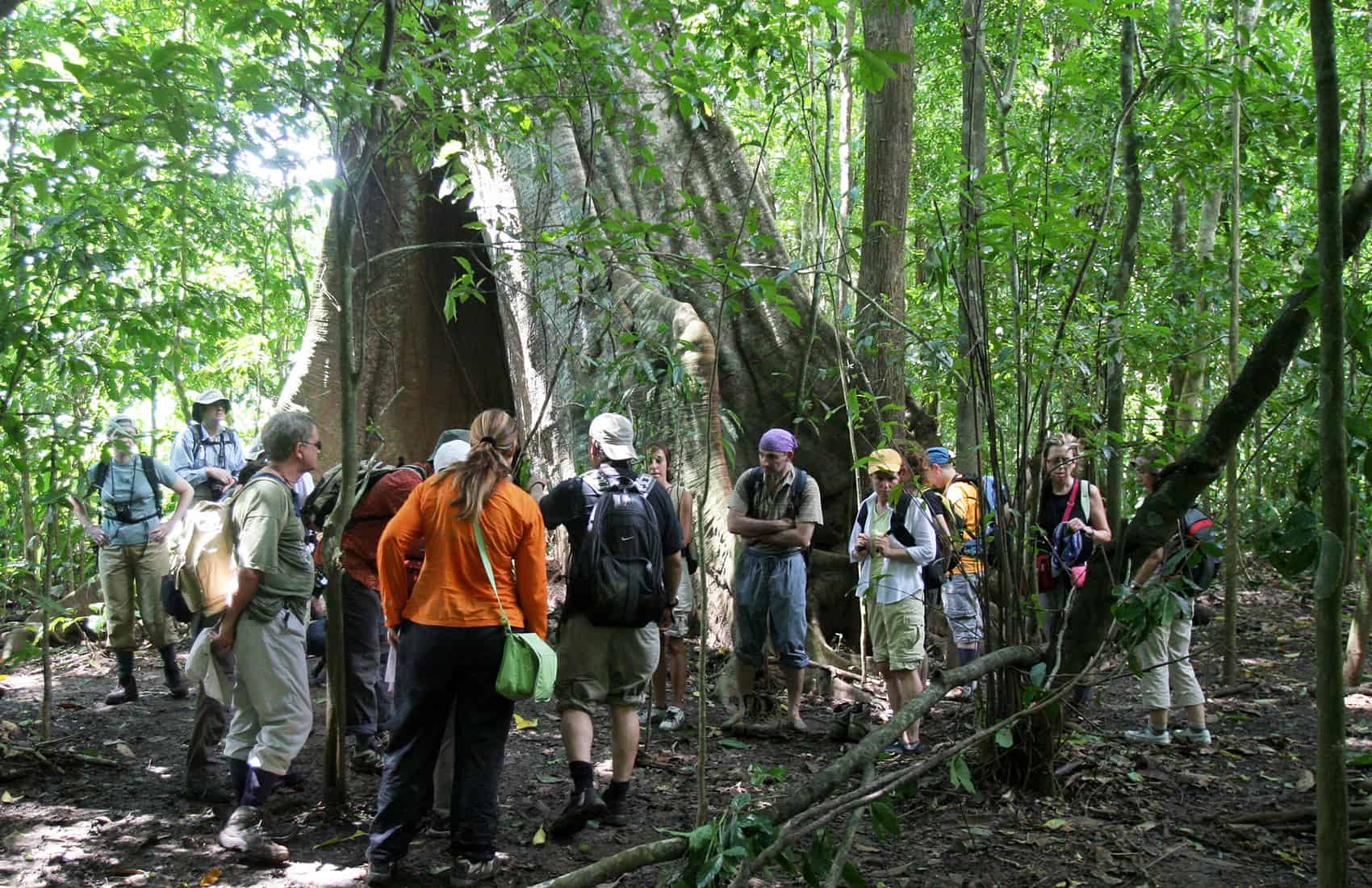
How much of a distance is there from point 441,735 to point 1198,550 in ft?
9.66

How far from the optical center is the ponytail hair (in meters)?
3.73

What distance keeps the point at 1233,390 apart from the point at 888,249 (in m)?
3.95

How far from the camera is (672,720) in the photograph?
6039 millimetres

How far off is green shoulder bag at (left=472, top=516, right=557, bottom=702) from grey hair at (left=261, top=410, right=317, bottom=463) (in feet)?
2.90

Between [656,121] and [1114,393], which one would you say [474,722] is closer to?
[1114,393]

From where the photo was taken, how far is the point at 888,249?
24.1 ft

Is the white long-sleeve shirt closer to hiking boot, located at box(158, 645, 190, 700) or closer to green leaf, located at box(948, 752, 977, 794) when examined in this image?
green leaf, located at box(948, 752, 977, 794)

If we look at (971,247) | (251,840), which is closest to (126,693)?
(251,840)

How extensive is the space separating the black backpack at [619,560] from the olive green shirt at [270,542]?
3.67 ft

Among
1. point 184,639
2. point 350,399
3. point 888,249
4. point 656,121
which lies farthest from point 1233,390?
point 184,639

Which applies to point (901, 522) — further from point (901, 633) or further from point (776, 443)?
point (776, 443)

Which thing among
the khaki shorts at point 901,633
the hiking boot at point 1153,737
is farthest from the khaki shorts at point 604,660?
the hiking boot at point 1153,737

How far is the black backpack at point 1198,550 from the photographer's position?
12.4 ft

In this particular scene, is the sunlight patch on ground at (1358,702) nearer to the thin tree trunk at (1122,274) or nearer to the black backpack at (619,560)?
the thin tree trunk at (1122,274)
